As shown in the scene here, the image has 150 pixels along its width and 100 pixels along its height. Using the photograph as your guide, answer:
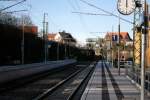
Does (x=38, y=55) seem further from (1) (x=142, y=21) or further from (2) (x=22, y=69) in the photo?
(1) (x=142, y=21)

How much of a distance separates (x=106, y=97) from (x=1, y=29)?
50.4m

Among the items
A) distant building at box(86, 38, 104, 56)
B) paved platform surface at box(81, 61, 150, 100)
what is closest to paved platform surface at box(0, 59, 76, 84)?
paved platform surface at box(81, 61, 150, 100)

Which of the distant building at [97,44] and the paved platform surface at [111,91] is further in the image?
the distant building at [97,44]

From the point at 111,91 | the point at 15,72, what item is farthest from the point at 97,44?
the point at 111,91

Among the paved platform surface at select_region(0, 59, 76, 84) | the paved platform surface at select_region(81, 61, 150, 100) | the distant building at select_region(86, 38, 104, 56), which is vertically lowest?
the paved platform surface at select_region(81, 61, 150, 100)

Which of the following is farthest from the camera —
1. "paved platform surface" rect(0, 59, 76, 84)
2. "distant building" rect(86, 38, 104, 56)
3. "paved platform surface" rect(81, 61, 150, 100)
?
"distant building" rect(86, 38, 104, 56)

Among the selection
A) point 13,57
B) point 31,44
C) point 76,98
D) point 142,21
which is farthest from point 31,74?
point 31,44

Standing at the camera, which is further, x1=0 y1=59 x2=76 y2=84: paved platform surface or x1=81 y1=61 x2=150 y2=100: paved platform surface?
x1=0 y1=59 x2=76 y2=84: paved platform surface

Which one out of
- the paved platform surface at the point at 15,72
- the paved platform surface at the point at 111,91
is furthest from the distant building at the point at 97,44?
the paved platform surface at the point at 111,91

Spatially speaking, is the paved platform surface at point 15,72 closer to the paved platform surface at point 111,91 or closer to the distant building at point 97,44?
the paved platform surface at point 111,91

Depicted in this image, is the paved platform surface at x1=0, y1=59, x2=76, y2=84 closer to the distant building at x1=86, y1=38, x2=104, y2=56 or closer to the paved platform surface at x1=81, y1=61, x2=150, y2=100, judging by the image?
the paved platform surface at x1=81, y1=61, x2=150, y2=100

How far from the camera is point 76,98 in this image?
22719 mm

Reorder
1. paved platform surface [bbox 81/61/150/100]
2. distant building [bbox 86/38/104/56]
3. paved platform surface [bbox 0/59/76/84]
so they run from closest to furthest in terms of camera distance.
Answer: paved platform surface [bbox 81/61/150/100] < paved platform surface [bbox 0/59/76/84] < distant building [bbox 86/38/104/56]

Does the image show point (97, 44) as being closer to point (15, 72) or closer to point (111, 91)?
point (15, 72)
